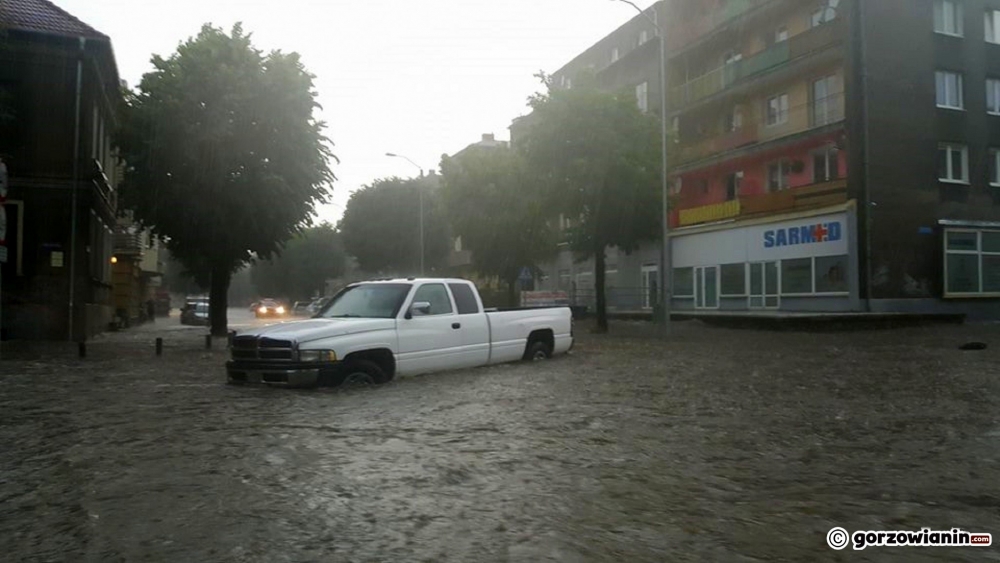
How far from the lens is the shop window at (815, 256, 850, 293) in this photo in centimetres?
2842

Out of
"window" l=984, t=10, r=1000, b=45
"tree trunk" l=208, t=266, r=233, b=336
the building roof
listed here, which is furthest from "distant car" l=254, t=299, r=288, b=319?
"window" l=984, t=10, r=1000, b=45

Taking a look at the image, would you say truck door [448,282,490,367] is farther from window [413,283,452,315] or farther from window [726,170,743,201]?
window [726,170,743,201]

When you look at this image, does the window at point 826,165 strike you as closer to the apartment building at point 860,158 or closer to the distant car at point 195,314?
the apartment building at point 860,158

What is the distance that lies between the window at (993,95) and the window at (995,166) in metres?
1.47

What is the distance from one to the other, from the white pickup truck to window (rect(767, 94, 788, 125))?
22.0 m

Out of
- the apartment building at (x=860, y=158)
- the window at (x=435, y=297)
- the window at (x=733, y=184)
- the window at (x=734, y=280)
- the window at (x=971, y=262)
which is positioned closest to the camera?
the window at (x=435, y=297)

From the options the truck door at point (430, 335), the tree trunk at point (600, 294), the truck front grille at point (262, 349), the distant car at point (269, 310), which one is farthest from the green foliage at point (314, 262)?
→ the truck front grille at point (262, 349)

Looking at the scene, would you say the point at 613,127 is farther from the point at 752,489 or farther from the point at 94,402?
the point at 752,489

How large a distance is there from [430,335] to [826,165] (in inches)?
926

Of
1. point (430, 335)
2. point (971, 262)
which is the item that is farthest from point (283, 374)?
point (971, 262)

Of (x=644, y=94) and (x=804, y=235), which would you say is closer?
→ (x=804, y=235)

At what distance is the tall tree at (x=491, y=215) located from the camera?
41562mm

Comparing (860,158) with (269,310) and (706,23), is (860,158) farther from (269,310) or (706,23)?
(269,310)

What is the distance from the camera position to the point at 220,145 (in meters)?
23.1
